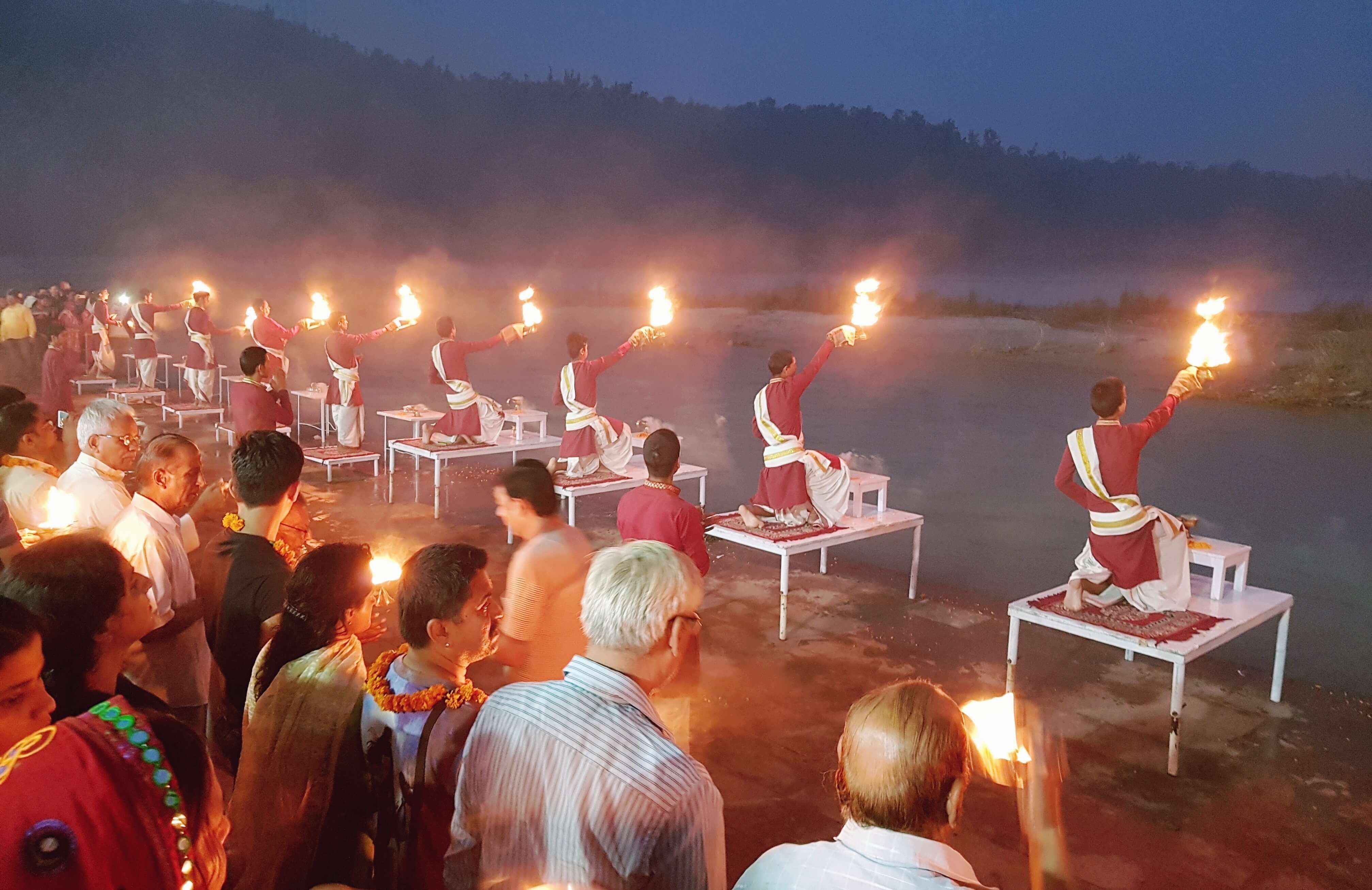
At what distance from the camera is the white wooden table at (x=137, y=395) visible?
1398 cm

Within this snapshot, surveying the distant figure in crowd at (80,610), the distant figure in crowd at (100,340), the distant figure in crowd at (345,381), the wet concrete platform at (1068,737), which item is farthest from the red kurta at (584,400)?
the distant figure in crowd at (100,340)

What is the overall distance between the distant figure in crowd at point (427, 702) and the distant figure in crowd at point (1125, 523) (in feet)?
12.3

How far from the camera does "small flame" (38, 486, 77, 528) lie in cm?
340

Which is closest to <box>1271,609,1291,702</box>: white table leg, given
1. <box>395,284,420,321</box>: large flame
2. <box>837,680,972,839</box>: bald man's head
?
<box>837,680,972,839</box>: bald man's head

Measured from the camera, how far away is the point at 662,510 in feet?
12.2

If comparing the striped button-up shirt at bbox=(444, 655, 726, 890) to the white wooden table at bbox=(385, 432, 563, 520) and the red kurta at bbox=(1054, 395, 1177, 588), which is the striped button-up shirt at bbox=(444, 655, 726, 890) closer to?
the red kurta at bbox=(1054, 395, 1177, 588)

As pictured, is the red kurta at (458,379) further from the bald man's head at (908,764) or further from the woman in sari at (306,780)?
the bald man's head at (908,764)

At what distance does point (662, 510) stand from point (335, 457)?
7264 millimetres

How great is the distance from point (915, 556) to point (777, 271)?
30161mm

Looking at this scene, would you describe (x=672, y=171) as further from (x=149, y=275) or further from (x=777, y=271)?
(x=149, y=275)

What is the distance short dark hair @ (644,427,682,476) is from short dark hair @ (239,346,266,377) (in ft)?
15.3

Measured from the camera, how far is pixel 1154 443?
57.7 feet

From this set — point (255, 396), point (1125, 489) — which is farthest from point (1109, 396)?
point (255, 396)

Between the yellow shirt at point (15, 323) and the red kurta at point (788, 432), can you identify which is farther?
the yellow shirt at point (15, 323)
